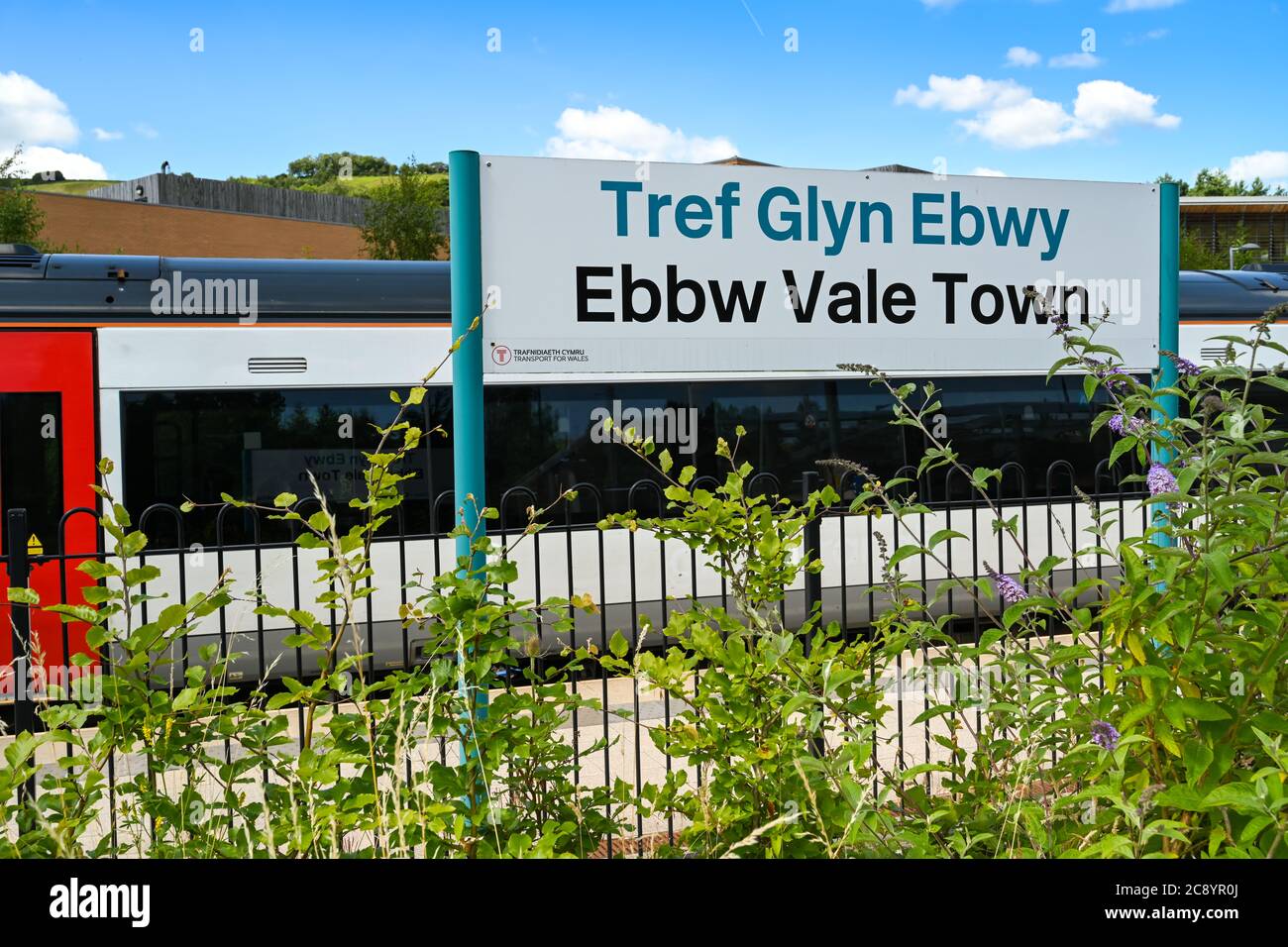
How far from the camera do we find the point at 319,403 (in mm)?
8039

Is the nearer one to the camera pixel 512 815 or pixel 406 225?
pixel 512 815

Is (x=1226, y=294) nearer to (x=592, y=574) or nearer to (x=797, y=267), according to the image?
(x=592, y=574)

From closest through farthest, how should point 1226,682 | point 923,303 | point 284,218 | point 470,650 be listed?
point 1226,682 < point 470,650 < point 923,303 < point 284,218

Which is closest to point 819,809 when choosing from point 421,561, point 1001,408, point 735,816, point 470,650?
point 735,816

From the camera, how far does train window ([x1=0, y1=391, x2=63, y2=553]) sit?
735 centimetres

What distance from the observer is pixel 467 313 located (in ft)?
12.1

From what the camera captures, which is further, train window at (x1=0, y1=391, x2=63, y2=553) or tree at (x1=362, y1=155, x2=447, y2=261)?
tree at (x1=362, y1=155, x2=447, y2=261)

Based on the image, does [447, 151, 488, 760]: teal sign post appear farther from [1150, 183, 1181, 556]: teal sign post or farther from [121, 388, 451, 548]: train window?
[121, 388, 451, 548]: train window

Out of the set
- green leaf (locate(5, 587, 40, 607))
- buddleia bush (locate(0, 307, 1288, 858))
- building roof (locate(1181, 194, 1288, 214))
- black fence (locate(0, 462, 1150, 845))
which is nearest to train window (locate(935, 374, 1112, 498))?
black fence (locate(0, 462, 1150, 845))

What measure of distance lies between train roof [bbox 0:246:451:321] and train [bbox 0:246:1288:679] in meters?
0.01

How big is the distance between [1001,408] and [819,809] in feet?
23.2

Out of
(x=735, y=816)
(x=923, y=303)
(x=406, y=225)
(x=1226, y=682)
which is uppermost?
(x=406, y=225)

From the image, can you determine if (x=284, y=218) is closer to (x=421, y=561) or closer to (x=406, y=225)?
(x=406, y=225)
